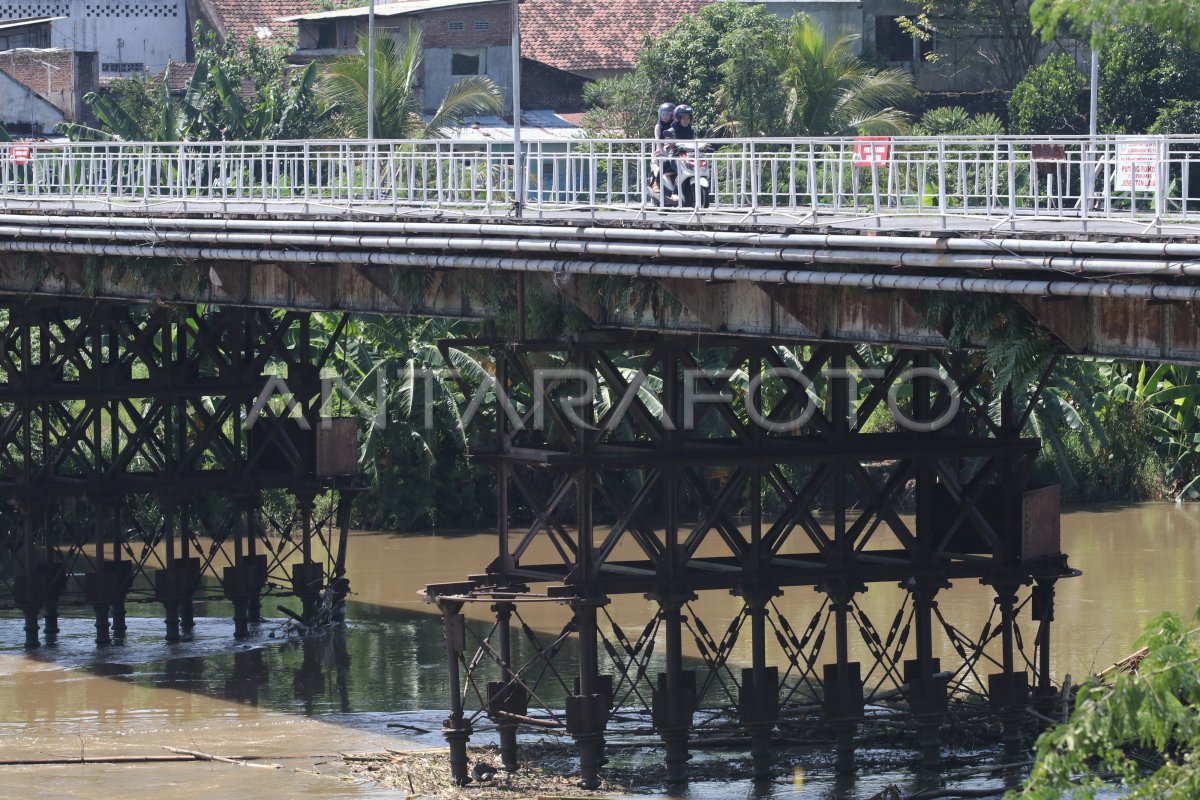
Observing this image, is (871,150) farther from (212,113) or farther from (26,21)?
(26,21)

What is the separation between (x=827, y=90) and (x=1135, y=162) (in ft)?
95.2

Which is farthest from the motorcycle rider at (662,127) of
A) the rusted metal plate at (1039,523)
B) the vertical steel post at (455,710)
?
the rusted metal plate at (1039,523)

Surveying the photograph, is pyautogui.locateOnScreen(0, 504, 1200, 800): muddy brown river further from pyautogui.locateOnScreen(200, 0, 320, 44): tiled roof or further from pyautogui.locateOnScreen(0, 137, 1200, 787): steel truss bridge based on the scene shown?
pyautogui.locateOnScreen(200, 0, 320, 44): tiled roof

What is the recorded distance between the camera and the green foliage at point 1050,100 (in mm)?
46031

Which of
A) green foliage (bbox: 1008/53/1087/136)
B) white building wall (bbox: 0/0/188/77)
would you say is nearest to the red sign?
green foliage (bbox: 1008/53/1087/136)

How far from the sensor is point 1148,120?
47062 millimetres

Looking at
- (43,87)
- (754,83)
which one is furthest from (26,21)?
(754,83)

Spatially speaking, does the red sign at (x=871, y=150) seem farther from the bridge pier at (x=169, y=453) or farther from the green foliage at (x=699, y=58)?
the green foliage at (x=699, y=58)

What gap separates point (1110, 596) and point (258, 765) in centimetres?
1357

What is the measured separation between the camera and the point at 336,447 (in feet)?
95.8

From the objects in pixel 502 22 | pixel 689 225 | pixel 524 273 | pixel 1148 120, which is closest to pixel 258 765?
pixel 524 273

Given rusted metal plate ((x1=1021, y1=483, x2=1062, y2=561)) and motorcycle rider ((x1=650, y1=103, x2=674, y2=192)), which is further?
motorcycle rider ((x1=650, y1=103, x2=674, y2=192))

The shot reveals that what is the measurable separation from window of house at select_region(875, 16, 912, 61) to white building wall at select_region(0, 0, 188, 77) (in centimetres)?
1967

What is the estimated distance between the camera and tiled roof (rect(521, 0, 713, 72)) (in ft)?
193
